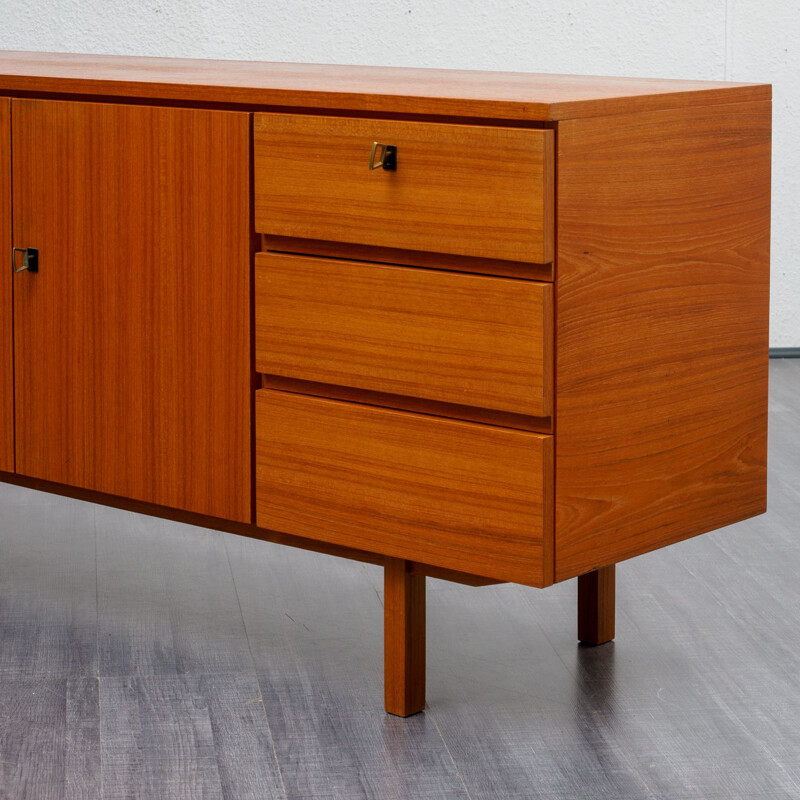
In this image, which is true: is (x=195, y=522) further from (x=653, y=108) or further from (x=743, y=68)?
(x=743, y=68)

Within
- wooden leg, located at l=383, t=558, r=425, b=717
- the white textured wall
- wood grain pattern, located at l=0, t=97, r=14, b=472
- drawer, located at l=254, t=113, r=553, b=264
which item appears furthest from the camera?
the white textured wall

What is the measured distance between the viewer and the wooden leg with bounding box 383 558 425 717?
1.70m

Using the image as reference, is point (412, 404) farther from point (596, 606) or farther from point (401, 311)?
point (596, 606)

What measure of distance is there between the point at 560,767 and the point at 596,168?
2.21ft

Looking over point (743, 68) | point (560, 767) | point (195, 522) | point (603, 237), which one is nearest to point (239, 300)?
point (195, 522)

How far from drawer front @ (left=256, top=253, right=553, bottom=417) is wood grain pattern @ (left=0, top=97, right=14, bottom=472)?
439 millimetres

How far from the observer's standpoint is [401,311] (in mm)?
1562

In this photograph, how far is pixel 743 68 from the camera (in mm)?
4016

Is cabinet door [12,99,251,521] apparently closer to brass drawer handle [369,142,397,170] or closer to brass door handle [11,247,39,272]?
brass door handle [11,247,39,272]

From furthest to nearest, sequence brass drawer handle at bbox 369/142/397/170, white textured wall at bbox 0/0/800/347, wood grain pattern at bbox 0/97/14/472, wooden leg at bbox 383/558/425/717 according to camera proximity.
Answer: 1. white textured wall at bbox 0/0/800/347
2. wood grain pattern at bbox 0/97/14/472
3. wooden leg at bbox 383/558/425/717
4. brass drawer handle at bbox 369/142/397/170

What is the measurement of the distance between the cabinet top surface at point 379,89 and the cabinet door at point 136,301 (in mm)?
28

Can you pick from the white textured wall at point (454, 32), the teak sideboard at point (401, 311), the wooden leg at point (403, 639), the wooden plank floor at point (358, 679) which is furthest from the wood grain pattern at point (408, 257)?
the white textured wall at point (454, 32)

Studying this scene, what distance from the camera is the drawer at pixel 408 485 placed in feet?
4.94

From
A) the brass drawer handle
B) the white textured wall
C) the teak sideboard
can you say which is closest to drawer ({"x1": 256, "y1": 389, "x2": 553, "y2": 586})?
the teak sideboard
